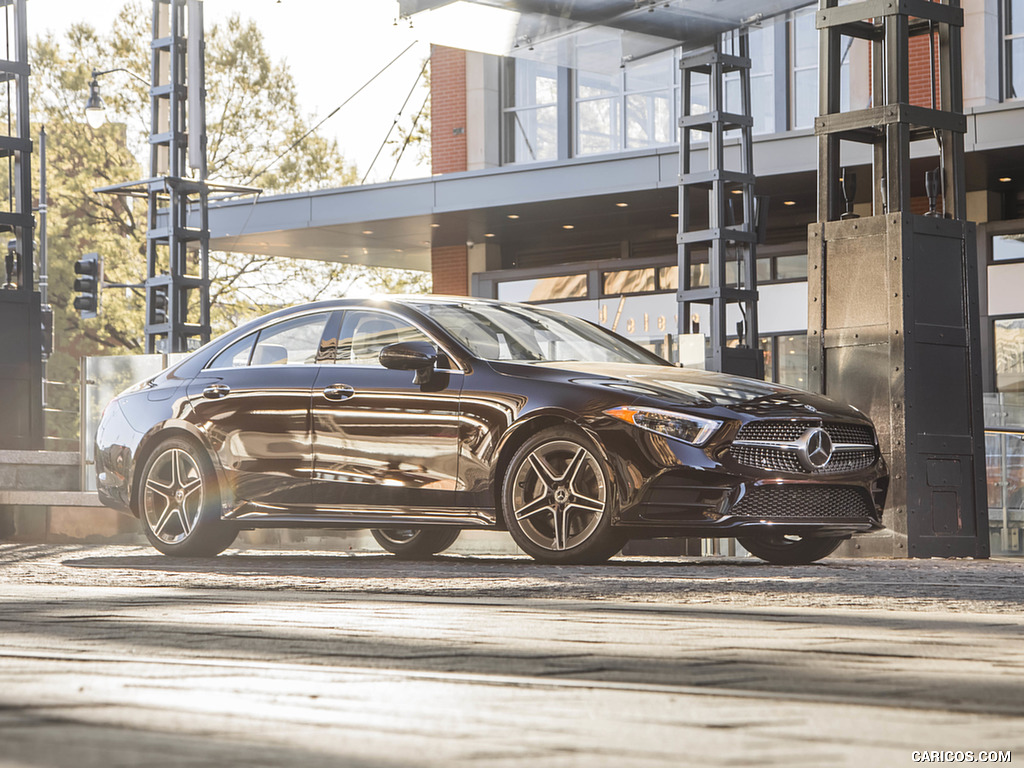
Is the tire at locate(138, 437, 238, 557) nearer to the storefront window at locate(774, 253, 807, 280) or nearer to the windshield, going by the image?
the windshield

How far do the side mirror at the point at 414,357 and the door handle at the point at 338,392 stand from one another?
0.33 metres

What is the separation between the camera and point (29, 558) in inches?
398

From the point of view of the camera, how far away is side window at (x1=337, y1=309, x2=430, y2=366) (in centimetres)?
952

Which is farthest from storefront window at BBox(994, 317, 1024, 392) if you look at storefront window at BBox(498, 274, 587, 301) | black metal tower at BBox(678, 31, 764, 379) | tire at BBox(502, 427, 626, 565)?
tire at BBox(502, 427, 626, 565)

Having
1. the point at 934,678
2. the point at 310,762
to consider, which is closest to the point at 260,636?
the point at 934,678

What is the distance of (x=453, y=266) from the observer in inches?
1243

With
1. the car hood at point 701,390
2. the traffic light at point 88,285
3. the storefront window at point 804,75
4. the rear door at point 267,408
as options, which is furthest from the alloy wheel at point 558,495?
the traffic light at point 88,285

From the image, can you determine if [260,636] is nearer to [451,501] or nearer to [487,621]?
[487,621]

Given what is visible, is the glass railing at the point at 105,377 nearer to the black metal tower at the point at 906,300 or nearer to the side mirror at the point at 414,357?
the side mirror at the point at 414,357

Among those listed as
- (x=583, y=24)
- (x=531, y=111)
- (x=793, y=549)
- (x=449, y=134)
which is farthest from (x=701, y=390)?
(x=449, y=134)

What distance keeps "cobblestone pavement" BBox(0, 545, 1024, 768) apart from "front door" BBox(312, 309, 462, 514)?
217 cm

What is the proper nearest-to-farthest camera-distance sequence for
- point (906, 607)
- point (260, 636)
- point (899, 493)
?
point (260, 636), point (906, 607), point (899, 493)

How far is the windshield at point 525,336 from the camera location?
9.25 m

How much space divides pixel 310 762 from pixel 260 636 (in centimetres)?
209
